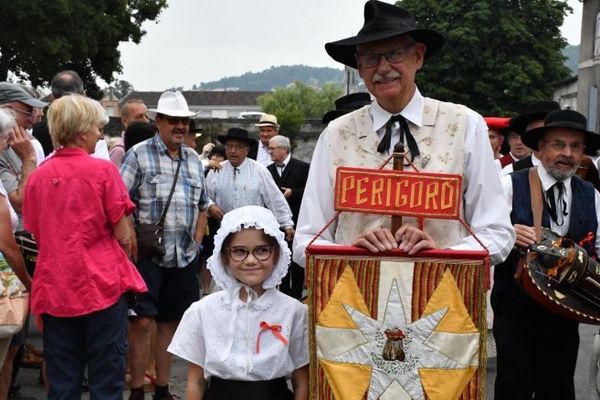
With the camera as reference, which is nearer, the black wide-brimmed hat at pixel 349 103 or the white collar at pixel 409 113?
the white collar at pixel 409 113

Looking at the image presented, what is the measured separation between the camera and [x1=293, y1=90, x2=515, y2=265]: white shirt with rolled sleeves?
3053 mm

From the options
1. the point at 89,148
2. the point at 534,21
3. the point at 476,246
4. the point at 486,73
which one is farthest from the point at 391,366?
the point at 534,21

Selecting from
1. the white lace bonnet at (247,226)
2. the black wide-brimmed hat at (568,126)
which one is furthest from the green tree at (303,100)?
the white lace bonnet at (247,226)

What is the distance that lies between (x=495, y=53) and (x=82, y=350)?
42072 mm

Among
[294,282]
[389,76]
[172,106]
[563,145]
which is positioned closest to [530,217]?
[563,145]

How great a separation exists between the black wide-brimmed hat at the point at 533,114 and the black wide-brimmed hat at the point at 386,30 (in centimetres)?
266

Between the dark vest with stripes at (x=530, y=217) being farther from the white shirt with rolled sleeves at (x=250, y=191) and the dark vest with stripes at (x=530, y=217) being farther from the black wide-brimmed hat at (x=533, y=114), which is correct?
the white shirt with rolled sleeves at (x=250, y=191)

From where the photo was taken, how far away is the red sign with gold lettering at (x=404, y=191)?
2.77 m

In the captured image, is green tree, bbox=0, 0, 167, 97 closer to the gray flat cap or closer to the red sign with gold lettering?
the gray flat cap

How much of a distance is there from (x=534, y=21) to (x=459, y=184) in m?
45.3

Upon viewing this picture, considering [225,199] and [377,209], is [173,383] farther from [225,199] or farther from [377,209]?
[377,209]

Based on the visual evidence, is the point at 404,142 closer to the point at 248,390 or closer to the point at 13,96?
the point at 248,390

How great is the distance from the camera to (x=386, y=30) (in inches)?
119

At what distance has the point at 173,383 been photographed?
21.2 feet
